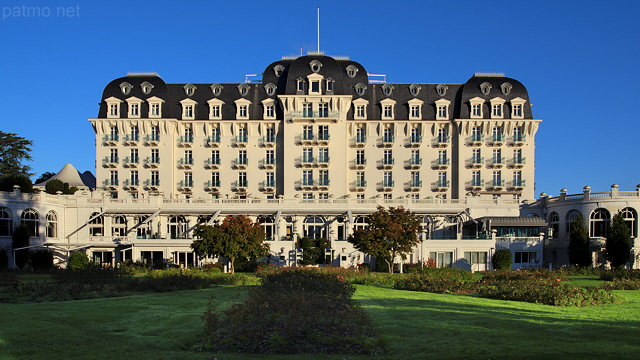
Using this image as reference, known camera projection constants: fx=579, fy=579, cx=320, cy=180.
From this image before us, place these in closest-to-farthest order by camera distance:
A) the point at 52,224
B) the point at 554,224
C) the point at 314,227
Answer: the point at 52,224, the point at 554,224, the point at 314,227

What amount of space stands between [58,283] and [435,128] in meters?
46.7

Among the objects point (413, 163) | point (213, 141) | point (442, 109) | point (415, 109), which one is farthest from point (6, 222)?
point (442, 109)

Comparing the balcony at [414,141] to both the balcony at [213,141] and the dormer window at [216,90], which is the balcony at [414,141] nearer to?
the balcony at [213,141]

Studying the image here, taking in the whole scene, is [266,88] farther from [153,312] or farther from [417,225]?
[153,312]

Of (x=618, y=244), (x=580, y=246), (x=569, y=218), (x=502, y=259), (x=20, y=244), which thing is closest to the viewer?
(x=618, y=244)

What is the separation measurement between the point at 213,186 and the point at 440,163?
85.0ft

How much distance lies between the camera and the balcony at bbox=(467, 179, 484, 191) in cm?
6450

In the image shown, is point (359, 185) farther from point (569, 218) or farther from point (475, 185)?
point (569, 218)

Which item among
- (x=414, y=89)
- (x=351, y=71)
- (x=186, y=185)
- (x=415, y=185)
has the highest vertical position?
(x=351, y=71)

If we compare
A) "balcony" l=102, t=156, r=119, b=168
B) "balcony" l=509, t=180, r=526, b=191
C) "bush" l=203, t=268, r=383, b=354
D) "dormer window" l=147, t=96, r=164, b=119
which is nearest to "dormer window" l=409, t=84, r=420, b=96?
"balcony" l=509, t=180, r=526, b=191

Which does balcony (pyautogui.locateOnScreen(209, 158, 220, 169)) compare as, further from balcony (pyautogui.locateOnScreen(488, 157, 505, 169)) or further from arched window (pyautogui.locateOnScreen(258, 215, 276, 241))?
balcony (pyautogui.locateOnScreen(488, 157, 505, 169))

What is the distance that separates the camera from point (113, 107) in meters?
65.6

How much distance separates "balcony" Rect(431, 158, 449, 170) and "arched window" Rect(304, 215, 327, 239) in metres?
15.2

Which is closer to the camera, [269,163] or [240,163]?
[240,163]
